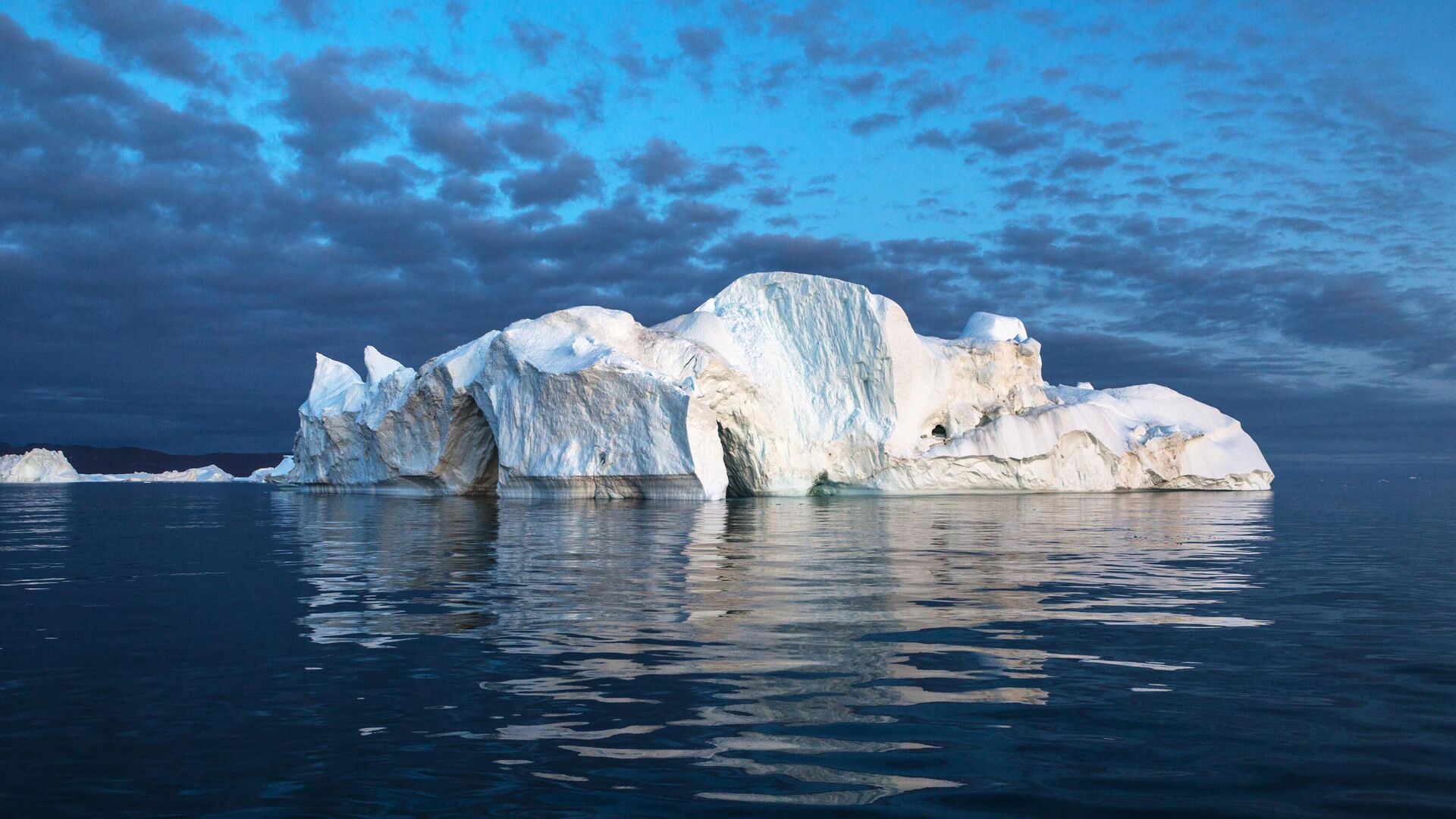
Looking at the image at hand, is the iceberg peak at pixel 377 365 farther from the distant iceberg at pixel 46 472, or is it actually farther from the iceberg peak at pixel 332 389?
the distant iceberg at pixel 46 472

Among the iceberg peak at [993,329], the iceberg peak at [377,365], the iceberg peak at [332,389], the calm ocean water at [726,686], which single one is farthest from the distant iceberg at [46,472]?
the calm ocean water at [726,686]

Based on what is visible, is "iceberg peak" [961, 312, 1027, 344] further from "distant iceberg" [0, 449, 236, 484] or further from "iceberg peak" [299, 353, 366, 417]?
"distant iceberg" [0, 449, 236, 484]

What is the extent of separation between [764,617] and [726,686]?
2137mm

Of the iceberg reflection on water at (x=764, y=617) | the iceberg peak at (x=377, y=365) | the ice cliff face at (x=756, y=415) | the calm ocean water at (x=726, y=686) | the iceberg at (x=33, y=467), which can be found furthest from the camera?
the iceberg at (x=33, y=467)

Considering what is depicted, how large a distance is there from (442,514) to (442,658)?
16.8m

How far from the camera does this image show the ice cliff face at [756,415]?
1080 inches

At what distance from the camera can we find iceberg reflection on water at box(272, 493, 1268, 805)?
3.96m

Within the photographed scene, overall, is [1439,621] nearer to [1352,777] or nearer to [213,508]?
[1352,777]

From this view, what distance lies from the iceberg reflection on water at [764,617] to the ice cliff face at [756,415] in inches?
430

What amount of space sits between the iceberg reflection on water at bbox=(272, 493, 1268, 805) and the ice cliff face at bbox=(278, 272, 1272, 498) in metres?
10.9

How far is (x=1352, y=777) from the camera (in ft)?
11.1

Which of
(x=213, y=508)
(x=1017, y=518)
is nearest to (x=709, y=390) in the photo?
(x=1017, y=518)

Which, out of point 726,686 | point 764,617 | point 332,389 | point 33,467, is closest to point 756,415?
point 332,389

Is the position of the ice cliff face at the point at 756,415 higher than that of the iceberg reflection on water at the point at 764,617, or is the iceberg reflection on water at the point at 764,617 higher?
the ice cliff face at the point at 756,415
